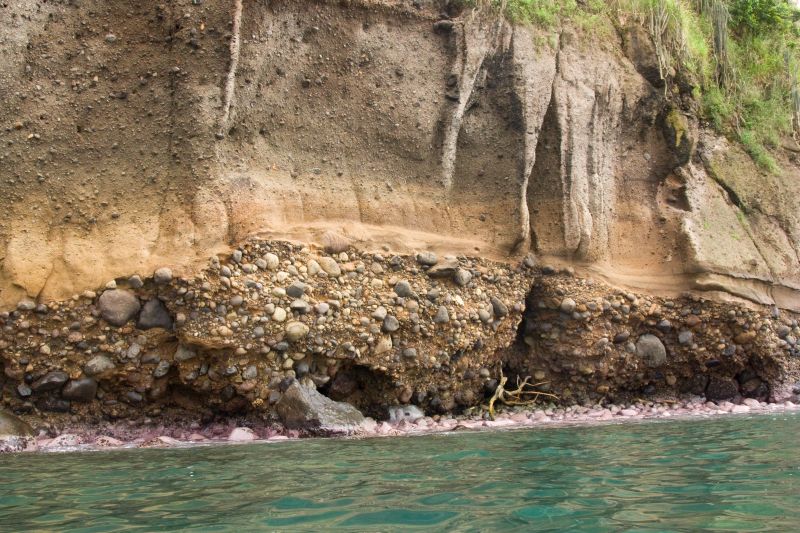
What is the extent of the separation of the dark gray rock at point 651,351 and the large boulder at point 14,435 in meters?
5.76

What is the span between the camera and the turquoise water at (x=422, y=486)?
110 inches

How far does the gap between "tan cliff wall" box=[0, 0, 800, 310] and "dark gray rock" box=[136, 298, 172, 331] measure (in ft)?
0.87

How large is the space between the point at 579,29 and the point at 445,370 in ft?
13.7

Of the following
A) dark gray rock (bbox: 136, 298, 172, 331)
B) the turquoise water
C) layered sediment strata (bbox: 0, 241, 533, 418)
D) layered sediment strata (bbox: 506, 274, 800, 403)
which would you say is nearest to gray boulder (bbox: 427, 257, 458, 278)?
layered sediment strata (bbox: 0, 241, 533, 418)

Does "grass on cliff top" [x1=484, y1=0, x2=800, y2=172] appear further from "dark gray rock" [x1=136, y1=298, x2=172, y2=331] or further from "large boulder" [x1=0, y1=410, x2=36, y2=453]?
"large boulder" [x1=0, y1=410, x2=36, y2=453]

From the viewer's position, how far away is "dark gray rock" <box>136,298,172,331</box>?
5.81 m

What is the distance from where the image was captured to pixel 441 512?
9.59 ft

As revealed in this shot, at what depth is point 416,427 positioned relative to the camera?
6.41 m

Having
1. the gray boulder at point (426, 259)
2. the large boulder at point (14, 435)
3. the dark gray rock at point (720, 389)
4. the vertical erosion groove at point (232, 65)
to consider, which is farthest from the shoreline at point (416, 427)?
the vertical erosion groove at point (232, 65)

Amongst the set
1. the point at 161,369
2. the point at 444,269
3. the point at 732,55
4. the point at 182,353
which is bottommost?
the point at 161,369

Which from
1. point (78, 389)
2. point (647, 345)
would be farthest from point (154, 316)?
point (647, 345)

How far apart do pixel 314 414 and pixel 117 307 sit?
5.57 ft

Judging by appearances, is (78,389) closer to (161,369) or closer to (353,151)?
(161,369)

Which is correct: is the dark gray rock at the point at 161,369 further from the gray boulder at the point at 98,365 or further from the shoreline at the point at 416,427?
the shoreline at the point at 416,427
